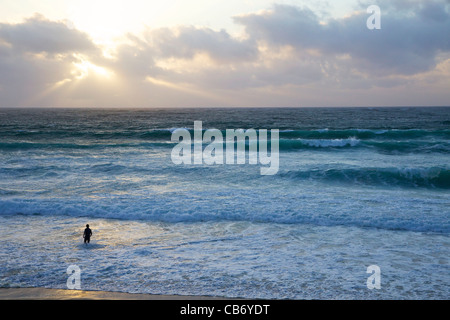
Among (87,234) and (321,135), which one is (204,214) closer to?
(87,234)

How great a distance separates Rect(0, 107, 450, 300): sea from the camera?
24.4 ft

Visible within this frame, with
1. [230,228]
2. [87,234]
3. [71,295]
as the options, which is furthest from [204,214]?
[71,295]

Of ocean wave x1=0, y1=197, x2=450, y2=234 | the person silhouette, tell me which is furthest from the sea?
the person silhouette

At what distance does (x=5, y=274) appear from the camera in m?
7.66

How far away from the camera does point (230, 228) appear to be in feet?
36.2

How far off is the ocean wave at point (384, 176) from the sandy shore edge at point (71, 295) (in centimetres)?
1256

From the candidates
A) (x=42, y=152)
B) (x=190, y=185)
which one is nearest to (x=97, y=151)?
(x=42, y=152)

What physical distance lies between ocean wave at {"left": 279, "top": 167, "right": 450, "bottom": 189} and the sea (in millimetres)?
98

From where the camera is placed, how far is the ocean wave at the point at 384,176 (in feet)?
56.9
